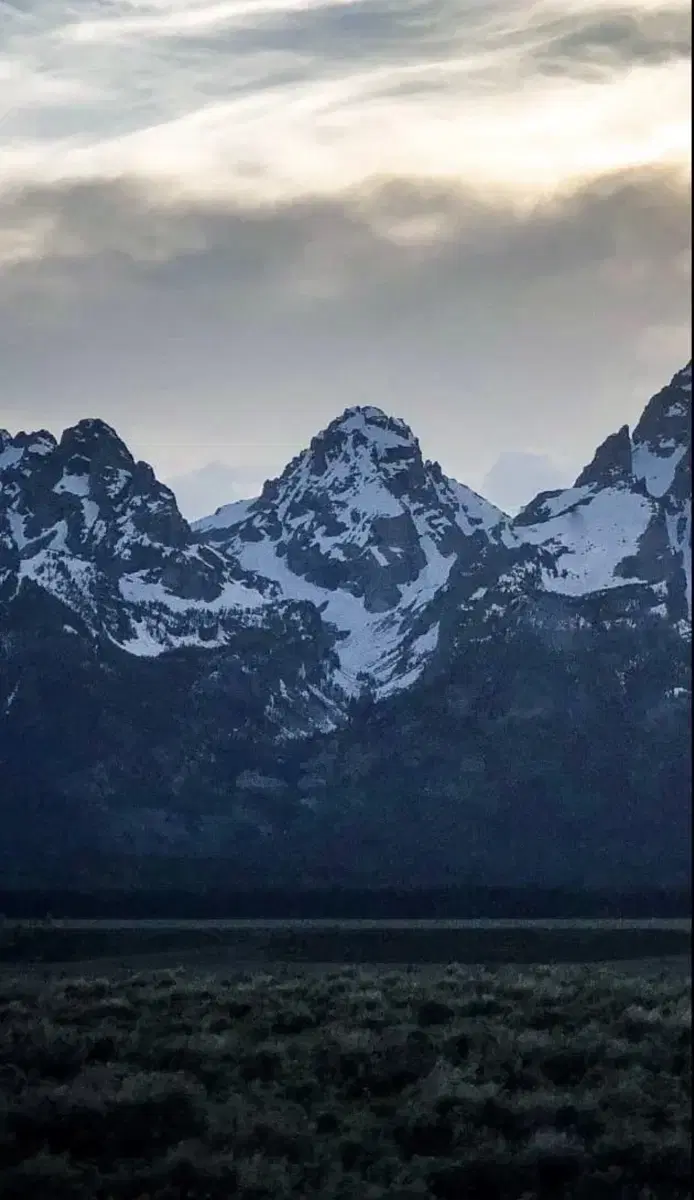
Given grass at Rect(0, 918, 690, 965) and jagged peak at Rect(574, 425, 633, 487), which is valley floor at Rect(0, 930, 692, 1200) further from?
jagged peak at Rect(574, 425, 633, 487)

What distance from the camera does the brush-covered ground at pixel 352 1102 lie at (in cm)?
1470

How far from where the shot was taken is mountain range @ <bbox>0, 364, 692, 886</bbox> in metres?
132

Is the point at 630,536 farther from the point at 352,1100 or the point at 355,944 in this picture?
the point at 352,1100

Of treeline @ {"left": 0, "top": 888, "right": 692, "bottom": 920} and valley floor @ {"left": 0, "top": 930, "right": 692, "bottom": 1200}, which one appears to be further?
treeline @ {"left": 0, "top": 888, "right": 692, "bottom": 920}

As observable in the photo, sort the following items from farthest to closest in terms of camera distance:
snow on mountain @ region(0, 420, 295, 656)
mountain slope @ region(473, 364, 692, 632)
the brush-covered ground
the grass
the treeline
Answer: snow on mountain @ region(0, 420, 295, 656), mountain slope @ region(473, 364, 692, 632), the treeline, the grass, the brush-covered ground

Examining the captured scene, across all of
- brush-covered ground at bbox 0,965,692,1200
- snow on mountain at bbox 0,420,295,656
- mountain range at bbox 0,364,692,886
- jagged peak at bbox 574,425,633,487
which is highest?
jagged peak at bbox 574,425,633,487

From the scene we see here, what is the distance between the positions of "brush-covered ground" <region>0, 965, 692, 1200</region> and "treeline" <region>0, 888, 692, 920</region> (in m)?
46.6

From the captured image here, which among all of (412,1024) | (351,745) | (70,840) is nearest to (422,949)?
(412,1024)

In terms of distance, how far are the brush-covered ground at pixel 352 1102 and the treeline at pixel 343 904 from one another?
4660 cm

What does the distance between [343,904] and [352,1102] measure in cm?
7645

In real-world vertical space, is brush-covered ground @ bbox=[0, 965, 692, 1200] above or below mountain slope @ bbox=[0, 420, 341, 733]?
below

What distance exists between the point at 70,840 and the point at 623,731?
44.8m

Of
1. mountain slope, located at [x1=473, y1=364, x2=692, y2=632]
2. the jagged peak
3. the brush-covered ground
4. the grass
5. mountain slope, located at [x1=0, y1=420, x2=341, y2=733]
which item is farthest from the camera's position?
the jagged peak

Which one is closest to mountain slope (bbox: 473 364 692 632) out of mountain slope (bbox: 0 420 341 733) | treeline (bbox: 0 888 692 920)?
mountain slope (bbox: 0 420 341 733)
